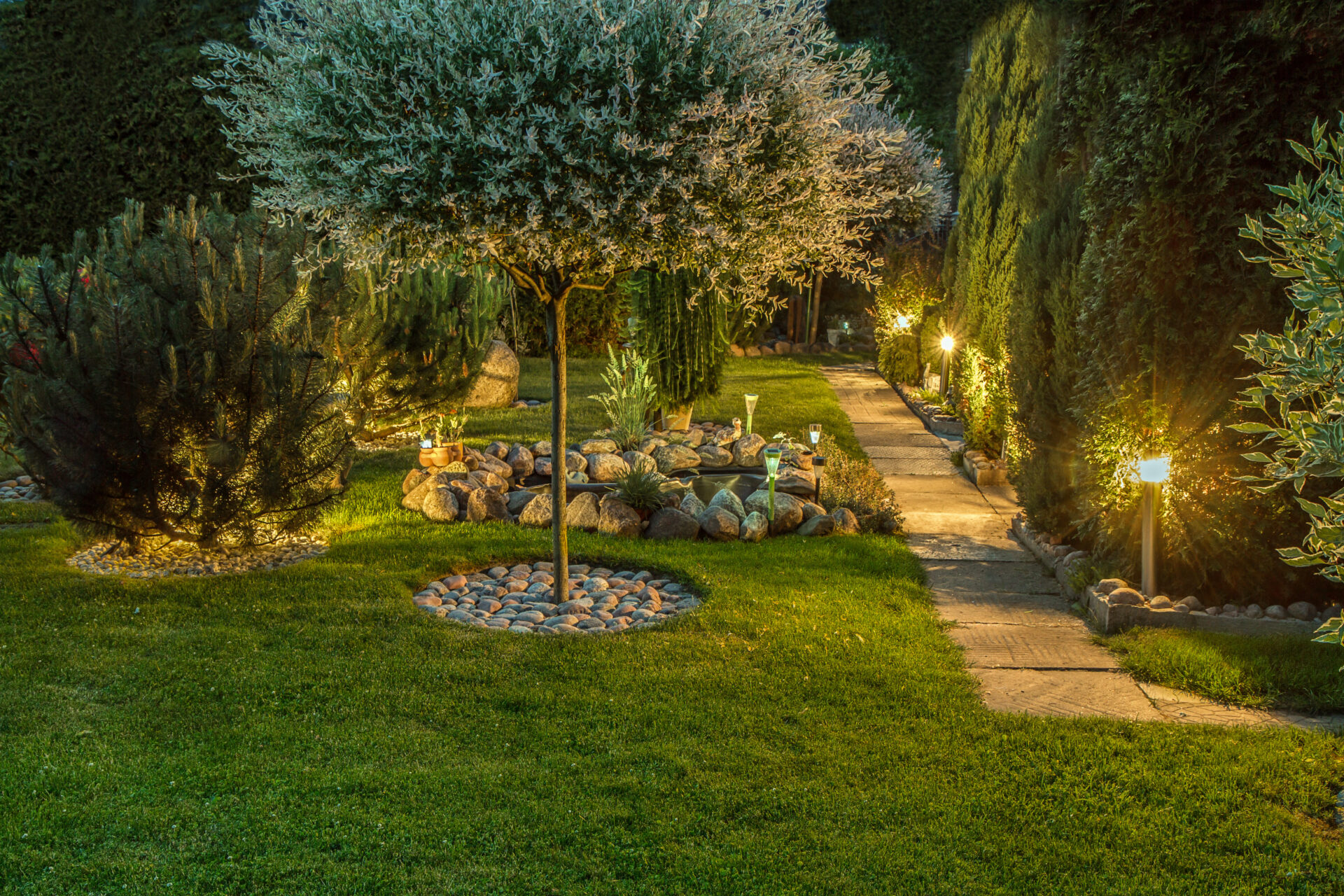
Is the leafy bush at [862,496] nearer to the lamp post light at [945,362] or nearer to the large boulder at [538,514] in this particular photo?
the large boulder at [538,514]

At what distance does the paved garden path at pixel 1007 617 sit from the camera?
4246 mm

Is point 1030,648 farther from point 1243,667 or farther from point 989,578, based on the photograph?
point 989,578

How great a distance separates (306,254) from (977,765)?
13.7 ft

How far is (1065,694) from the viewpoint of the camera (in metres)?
4.39

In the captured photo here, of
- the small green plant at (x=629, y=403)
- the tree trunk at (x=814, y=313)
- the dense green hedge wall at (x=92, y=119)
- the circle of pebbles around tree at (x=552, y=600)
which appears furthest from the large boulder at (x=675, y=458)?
the tree trunk at (x=814, y=313)

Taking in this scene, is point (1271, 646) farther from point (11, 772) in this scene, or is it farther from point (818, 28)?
point (11, 772)

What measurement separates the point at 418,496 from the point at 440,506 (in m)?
0.32

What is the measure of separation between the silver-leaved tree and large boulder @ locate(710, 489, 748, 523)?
276 centimetres

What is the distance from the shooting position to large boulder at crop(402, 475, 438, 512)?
7.23 meters

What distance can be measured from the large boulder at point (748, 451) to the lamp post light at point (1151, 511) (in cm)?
375

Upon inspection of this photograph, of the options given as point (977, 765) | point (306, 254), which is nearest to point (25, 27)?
point (306, 254)

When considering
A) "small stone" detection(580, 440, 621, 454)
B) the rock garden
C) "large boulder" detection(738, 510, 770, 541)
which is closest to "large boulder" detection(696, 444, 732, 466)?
the rock garden

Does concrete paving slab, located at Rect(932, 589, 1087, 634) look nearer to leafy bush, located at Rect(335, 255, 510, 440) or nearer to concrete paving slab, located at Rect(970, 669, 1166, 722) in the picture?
concrete paving slab, located at Rect(970, 669, 1166, 722)

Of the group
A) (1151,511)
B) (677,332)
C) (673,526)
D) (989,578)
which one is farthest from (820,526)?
(677,332)
